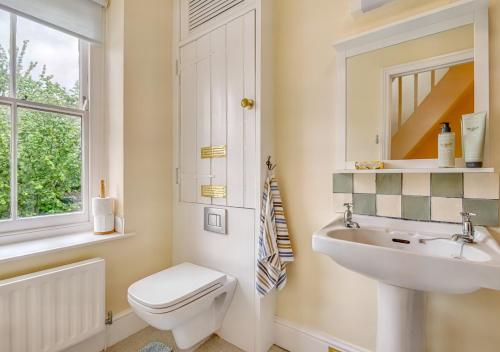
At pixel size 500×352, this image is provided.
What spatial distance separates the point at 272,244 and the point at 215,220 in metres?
0.45

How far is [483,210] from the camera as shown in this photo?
3.30 feet

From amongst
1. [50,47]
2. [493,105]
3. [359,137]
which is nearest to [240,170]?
[359,137]

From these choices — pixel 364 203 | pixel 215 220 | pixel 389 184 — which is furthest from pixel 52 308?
pixel 389 184

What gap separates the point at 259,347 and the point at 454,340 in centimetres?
94

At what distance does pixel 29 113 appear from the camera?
57.7 inches

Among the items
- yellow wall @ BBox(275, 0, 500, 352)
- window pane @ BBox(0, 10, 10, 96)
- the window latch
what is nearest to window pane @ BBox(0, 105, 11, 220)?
window pane @ BBox(0, 10, 10, 96)

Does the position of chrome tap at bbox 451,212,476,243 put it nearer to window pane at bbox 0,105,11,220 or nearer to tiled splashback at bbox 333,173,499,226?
tiled splashback at bbox 333,173,499,226

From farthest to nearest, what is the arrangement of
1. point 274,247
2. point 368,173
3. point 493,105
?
point 274,247, point 368,173, point 493,105

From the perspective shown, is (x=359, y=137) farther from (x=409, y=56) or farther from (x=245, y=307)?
(x=245, y=307)

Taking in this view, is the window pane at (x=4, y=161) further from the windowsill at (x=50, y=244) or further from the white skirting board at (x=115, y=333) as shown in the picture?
the white skirting board at (x=115, y=333)

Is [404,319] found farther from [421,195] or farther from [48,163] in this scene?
[48,163]

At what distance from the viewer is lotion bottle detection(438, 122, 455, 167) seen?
3.31 feet

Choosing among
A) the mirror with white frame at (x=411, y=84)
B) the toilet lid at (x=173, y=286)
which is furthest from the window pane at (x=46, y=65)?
the mirror with white frame at (x=411, y=84)

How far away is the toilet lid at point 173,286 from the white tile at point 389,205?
93cm
